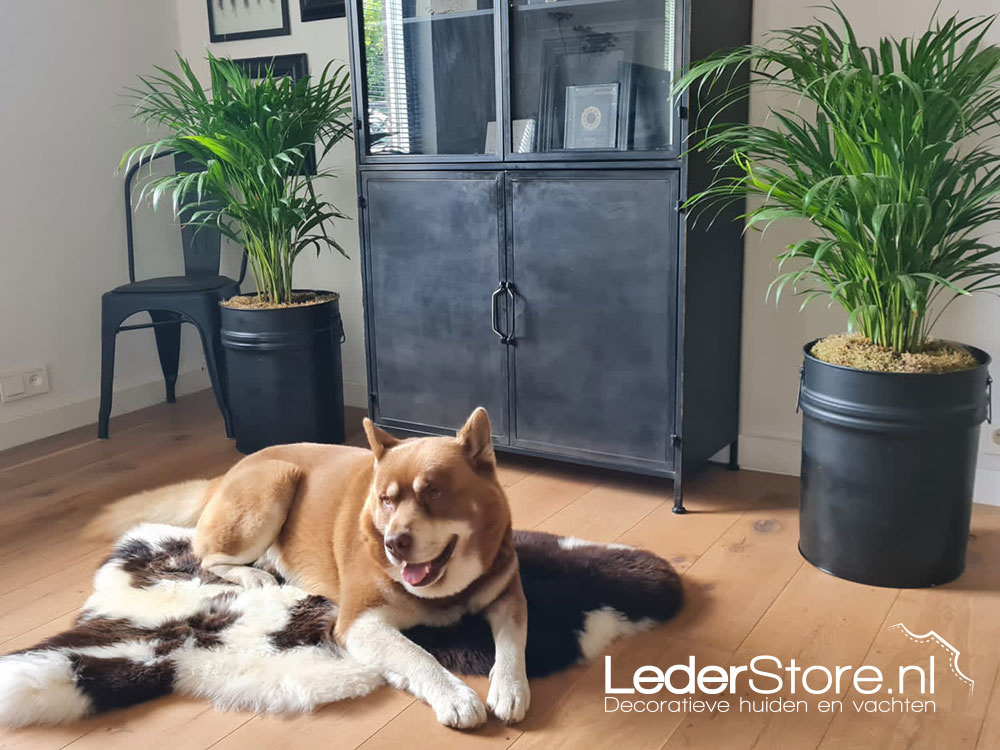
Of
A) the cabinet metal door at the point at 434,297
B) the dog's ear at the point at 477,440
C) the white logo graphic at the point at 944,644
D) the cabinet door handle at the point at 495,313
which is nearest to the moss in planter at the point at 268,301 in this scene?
the cabinet metal door at the point at 434,297

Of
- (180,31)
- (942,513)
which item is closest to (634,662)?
(942,513)

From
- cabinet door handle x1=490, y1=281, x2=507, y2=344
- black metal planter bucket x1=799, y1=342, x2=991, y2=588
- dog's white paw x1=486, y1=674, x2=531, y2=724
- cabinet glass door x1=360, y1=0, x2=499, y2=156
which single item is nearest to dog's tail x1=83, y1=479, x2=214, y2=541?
cabinet door handle x1=490, y1=281, x2=507, y2=344

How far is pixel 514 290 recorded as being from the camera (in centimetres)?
265

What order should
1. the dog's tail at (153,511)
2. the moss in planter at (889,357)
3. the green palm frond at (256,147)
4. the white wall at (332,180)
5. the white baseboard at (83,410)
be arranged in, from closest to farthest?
the moss in planter at (889,357)
the dog's tail at (153,511)
the green palm frond at (256,147)
the white baseboard at (83,410)
the white wall at (332,180)

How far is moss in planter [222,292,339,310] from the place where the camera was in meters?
2.95

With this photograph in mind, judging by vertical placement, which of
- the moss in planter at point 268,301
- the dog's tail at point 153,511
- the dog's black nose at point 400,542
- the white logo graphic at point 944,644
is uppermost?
the moss in planter at point 268,301

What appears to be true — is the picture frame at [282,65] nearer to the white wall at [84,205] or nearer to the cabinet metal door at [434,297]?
the white wall at [84,205]

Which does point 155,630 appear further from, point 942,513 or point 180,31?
point 180,31

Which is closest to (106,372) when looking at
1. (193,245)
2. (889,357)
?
(193,245)

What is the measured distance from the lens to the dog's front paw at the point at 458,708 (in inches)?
60.5

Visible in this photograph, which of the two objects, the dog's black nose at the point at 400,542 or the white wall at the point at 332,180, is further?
the white wall at the point at 332,180

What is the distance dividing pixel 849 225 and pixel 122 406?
113 inches

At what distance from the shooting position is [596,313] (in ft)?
8.28

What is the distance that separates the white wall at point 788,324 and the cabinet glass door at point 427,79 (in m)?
0.80
